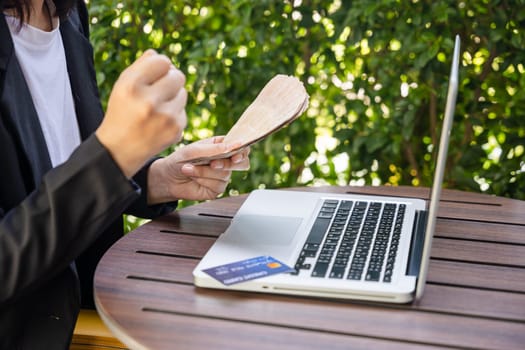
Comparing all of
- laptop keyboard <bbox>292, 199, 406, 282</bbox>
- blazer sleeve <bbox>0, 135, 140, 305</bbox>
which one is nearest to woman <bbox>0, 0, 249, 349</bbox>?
blazer sleeve <bbox>0, 135, 140, 305</bbox>

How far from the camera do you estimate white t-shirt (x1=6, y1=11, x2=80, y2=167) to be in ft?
4.85

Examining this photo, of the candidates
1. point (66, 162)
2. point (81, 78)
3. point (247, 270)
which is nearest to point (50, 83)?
point (81, 78)

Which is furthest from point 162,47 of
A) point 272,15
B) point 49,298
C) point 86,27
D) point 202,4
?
point 49,298

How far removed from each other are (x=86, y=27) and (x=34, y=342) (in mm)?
831

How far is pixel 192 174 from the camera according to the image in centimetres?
153

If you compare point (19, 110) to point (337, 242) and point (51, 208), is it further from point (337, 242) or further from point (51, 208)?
point (337, 242)

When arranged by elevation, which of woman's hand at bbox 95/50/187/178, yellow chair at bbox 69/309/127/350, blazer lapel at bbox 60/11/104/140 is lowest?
yellow chair at bbox 69/309/127/350

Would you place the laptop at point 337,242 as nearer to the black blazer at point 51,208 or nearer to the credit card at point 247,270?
the credit card at point 247,270

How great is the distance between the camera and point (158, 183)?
5.34 ft

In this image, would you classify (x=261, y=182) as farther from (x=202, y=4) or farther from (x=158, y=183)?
(x=158, y=183)

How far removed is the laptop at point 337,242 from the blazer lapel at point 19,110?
1.17 ft

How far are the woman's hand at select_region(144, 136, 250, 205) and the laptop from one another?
0.08m

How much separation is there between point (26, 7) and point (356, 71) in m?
1.47

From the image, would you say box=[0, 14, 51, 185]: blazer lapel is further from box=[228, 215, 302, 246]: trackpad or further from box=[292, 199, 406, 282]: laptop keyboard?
box=[292, 199, 406, 282]: laptop keyboard
